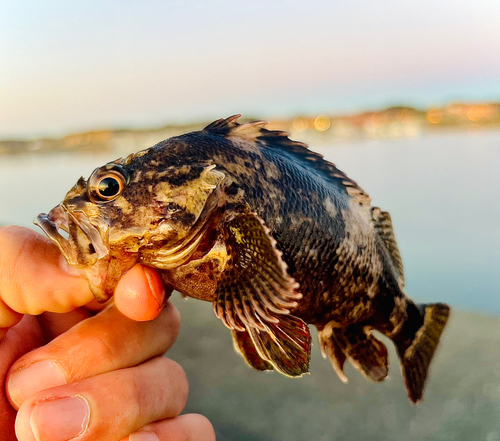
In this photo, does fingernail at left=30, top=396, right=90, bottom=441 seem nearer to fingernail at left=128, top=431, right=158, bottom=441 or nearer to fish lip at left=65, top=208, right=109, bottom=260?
fingernail at left=128, top=431, right=158, bottom=441

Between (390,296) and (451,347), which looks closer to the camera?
(390,296)

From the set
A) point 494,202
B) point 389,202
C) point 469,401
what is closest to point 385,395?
point 469,401

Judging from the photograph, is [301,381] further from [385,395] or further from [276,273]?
[276,273]

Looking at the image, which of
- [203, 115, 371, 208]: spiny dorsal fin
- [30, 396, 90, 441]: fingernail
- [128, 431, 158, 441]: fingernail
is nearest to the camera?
[30, 396, 90, 441]: fingernail

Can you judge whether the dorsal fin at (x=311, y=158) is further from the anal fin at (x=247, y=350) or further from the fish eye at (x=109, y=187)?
the anal fin at (x=247, y=350)

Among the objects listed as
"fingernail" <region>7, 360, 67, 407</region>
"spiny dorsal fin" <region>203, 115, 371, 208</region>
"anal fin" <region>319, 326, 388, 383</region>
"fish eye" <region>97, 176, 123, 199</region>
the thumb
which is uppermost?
"spiny dorsal fin" <region>203, 115, 371, 208</region>

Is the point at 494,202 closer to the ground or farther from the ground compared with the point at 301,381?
farther from the ground

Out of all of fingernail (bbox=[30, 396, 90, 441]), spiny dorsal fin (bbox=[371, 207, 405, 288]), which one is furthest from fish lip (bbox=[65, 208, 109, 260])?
spiny dorsal fin (bbox=[371, 207, 405, 288])
